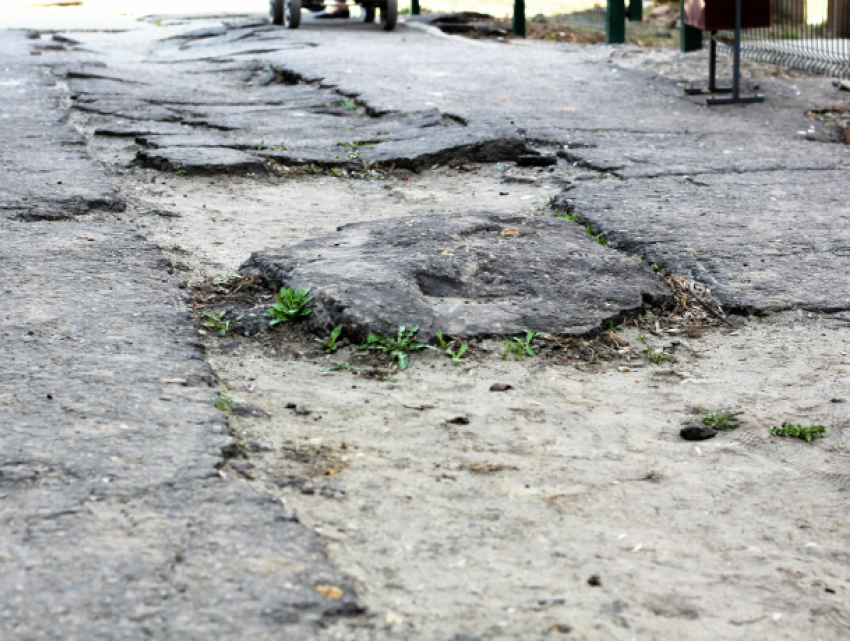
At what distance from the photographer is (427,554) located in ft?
4.98

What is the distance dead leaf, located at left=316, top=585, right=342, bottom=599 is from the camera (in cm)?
135

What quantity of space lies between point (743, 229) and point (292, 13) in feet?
23.8

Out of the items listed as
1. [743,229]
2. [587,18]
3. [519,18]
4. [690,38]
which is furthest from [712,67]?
[587,18]

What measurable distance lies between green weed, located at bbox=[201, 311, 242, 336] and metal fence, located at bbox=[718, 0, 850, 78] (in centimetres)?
530

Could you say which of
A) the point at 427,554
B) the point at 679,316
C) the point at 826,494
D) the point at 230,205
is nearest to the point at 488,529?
the point at 427,554

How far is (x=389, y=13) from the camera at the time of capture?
962 cm

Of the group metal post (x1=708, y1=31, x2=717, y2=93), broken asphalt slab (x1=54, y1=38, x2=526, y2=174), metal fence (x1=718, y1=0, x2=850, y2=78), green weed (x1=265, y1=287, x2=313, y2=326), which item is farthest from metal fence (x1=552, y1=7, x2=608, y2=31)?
green weed (x1=265, y1=287, x2=313, y2=326)

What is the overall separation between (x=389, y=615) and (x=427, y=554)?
188 mm

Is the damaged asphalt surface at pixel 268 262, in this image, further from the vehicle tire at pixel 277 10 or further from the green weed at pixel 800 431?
the vehicle tire at pixel 277 10

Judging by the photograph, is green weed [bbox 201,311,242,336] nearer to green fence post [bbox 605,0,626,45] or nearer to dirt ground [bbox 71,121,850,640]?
dirt ground [bbox 71,121,850,640]

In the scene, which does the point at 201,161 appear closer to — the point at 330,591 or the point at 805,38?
the point at 330,591

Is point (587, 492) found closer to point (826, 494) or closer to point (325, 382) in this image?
point (826, 494)

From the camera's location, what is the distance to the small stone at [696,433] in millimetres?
2025

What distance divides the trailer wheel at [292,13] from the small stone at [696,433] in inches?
330
